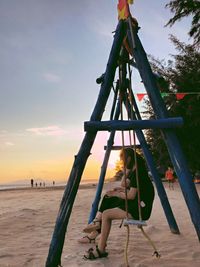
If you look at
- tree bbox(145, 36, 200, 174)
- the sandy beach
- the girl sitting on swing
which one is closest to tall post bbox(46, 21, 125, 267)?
the sandy beach

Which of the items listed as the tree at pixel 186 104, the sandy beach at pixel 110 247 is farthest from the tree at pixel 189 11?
the sandy beach at pixel 110 247

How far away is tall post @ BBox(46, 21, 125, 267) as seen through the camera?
199 inches

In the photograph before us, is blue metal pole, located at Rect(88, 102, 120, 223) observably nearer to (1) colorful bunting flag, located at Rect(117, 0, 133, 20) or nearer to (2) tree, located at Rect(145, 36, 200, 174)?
(1) colorful bunting flag, located at Rect(117, 0, 133, 20)

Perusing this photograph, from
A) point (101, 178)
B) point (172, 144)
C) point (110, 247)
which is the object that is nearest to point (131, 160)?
point (172, 144)

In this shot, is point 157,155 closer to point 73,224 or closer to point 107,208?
point 73,224

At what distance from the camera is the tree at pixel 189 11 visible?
28.4 metres

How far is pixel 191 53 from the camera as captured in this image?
1266 inches

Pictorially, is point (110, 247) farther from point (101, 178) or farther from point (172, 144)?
point (172, 144)

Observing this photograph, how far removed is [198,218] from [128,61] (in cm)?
299

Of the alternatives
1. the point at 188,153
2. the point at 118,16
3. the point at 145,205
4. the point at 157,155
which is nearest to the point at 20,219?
the point at 145,205

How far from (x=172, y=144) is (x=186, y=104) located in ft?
82.6

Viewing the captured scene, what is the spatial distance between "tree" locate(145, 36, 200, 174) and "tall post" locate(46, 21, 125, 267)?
21661mm

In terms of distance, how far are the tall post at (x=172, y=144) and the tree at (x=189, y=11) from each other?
81.5ft

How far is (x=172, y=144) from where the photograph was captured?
4.95 m
